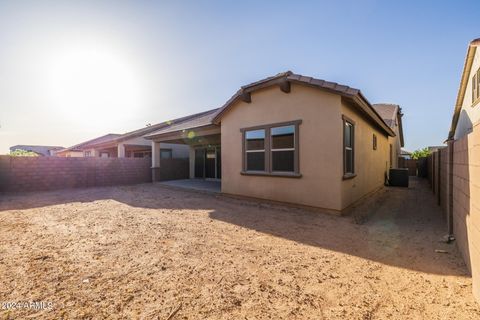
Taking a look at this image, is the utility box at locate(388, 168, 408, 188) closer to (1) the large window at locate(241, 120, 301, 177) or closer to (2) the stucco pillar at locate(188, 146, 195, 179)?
(1) the large window at locate(241, 120, 301, 177)

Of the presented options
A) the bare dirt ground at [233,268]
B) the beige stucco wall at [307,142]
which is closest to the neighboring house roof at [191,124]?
the beige stucco wall at [307,142]

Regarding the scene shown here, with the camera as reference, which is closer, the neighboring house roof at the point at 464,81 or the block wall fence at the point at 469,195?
the block wall fence at the point at 469,195

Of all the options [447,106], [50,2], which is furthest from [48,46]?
[447,106]

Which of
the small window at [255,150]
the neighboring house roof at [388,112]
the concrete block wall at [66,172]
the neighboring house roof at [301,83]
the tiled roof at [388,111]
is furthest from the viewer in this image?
the neighboring house roof at [388,112]

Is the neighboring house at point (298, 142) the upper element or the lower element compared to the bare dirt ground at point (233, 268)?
upper

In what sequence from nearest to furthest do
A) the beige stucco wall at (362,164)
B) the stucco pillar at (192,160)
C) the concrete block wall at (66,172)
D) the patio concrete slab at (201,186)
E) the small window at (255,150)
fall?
the beige stucco wall at (362,164), the small window at (255,150), the patio concrete slab at (201,186), the concrete block wall at (66,172), the stucco pillar at (192,160)

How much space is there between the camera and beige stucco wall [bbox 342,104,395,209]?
655 centimetres

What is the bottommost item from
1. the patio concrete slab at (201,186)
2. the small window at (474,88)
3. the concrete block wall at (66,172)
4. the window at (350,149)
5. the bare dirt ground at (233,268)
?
the bare dirt ground at (233,268)

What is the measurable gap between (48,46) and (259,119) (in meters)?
6.82

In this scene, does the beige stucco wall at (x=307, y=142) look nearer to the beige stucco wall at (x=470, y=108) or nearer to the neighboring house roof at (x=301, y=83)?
the neighboring house roof at (x=301, y=83)

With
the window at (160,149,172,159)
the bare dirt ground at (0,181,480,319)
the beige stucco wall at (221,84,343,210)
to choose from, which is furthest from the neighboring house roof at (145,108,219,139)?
the bare dirt ground at (0,181,480,319)

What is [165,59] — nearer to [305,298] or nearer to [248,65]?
[248,65]

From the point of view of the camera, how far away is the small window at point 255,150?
24.8 feet

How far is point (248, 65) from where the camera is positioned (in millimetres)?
9344
